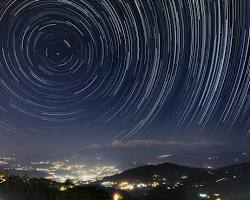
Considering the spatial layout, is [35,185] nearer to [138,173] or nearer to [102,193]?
[102,193]

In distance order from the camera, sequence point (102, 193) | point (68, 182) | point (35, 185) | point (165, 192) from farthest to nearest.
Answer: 1. point (165, 192)
2. point (68, 182)
3. point (35, 185)
4. point (102, 193)

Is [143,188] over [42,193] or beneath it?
over

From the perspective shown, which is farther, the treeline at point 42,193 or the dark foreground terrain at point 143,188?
the dark foreground terrain at point 143,188

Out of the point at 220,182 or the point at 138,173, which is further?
the point at 138,173

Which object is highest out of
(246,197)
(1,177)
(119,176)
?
(119,176)

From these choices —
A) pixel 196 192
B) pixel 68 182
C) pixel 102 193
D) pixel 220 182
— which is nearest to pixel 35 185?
pixel 68 182

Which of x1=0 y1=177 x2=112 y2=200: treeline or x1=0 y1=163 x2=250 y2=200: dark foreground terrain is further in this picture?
x1=0 y1=163 x2=250 y2=200: dark foreground terrain

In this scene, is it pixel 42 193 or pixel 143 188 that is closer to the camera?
pixel 42 193

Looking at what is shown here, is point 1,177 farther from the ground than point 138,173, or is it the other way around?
point 138,173
